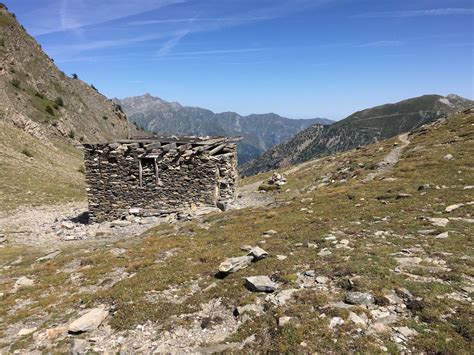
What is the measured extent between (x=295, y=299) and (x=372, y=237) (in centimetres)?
613

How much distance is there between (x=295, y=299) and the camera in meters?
10.1

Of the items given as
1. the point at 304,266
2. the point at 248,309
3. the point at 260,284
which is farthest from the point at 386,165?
the point at 248,309

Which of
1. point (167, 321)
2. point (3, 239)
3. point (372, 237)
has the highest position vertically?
point (372, 237)

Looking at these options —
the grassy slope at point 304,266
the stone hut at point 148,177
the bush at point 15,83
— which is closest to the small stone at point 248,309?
the grassy slope at point 304,266

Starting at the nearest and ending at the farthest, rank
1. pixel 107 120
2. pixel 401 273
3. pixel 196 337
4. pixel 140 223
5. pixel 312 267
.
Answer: pixel 196 337, pixel 401 273, pixel 312 267, pixel 140 223, pixel 107 120

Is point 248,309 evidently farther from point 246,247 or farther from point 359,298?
point 246,247

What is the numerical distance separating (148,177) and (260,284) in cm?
1883

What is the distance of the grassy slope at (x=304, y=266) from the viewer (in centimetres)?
846

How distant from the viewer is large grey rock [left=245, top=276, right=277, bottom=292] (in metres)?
A: 10.9

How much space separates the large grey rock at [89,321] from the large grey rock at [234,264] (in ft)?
13.6

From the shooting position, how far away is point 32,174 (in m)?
40.9

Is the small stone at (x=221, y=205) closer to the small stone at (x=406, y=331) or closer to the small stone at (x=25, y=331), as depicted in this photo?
the small stone at (x=25, y=331)

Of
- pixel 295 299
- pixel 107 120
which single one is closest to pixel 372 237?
pixel 295 299

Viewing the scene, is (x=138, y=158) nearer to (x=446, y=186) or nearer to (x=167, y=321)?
(x=167, y=321)
